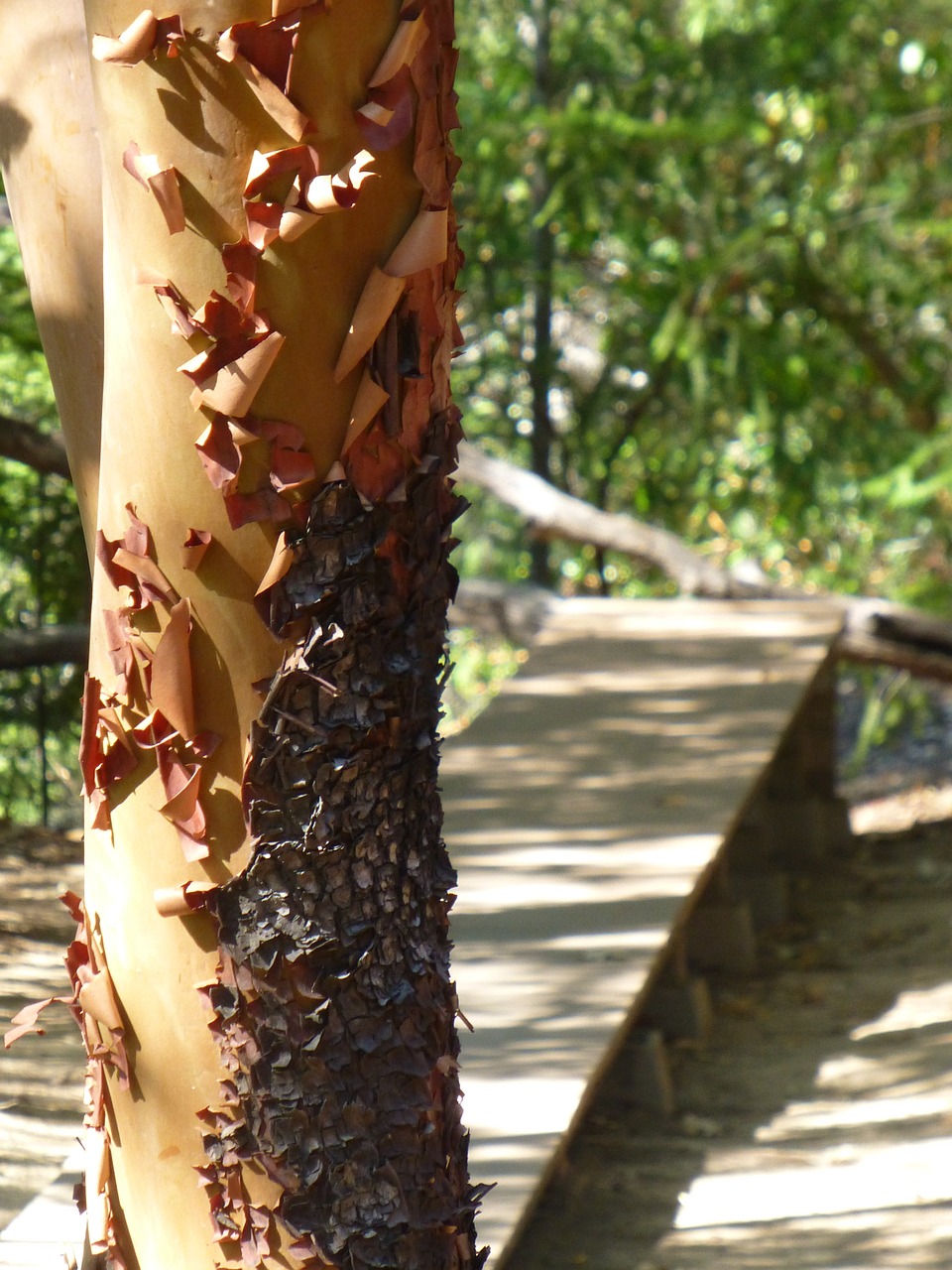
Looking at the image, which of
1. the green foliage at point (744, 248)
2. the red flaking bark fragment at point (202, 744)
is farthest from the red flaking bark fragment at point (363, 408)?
the green foliage at point (744, 248)

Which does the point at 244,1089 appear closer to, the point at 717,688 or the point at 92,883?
the point at 92,883

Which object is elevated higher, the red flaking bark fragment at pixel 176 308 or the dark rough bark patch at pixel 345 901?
the red flaking bark fragment at pixel 176 308

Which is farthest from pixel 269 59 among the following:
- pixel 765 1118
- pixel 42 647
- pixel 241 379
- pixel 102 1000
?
pixel 42 647

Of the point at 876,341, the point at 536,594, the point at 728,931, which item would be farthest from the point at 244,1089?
the point at 876,341

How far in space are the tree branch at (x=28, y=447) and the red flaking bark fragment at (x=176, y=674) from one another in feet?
13.5

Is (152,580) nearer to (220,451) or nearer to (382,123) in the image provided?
(220,451)

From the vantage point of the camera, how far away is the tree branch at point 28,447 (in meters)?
5.56

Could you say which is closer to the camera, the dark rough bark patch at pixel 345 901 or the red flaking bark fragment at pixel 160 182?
the red flaking bark fragment at pixel 160 182

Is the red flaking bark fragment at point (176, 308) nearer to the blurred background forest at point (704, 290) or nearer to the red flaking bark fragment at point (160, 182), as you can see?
the red flaking bark fragment at point (160, 182)

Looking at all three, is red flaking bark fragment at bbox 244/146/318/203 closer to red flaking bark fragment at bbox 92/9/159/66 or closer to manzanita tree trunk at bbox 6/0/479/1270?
manzanita tree trunk at bbox 6/0/479/1270

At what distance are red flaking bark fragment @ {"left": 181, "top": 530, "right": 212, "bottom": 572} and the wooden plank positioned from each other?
5.95 ft

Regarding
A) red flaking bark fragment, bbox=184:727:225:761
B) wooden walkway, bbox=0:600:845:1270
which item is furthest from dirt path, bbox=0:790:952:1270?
red flaking bark fragment, bbox=184:727:225:761

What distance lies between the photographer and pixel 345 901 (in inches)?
67.3

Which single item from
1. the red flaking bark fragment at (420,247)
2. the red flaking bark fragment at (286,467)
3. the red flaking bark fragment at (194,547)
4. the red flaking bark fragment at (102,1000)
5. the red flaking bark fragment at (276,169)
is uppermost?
the red flaking bark fragment at (276,169)
